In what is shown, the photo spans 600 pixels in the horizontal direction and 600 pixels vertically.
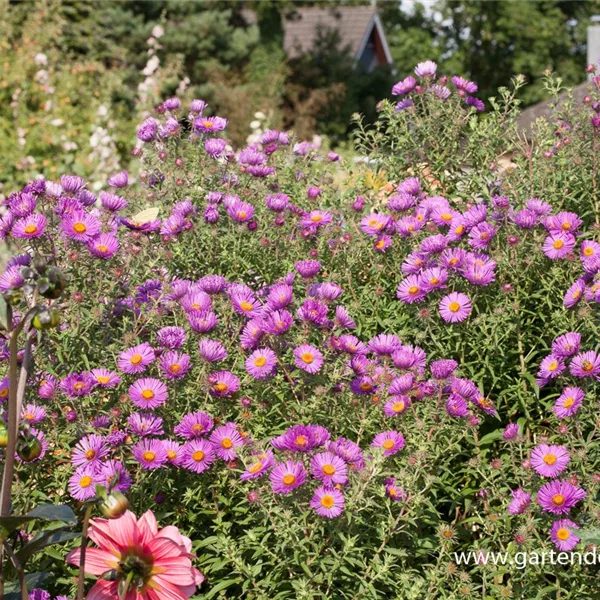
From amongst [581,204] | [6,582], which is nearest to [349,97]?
[581,204]

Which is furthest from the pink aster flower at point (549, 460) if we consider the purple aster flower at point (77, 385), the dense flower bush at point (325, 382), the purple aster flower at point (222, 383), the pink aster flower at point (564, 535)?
the purple aster flower at point (77, 385)

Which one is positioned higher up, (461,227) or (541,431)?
(461,227)

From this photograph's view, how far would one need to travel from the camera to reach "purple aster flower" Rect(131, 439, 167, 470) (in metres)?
2.13

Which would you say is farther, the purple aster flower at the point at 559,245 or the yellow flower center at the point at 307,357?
the purple aster flower at the point at 559,245

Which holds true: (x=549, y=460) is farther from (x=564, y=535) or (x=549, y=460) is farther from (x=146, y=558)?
(x=146, y=558)

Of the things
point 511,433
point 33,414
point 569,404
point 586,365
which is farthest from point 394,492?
point 33,414

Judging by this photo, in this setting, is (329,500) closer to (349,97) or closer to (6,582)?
(6,582)

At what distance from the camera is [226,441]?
2154mm

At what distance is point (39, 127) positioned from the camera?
33.4 ft

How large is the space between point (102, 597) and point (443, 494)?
44.0 inches

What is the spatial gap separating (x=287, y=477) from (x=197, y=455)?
0.93 ft

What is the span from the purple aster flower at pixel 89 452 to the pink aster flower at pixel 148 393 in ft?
0.40

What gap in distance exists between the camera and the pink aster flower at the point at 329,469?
194cm

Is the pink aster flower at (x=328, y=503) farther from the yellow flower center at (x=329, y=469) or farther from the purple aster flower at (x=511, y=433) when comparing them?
the purple aster flower at (x=511, y=433)
